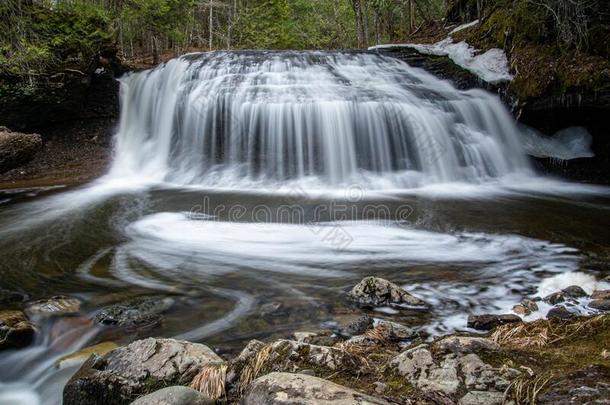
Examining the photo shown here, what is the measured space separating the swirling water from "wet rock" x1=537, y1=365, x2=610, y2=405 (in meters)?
1.86

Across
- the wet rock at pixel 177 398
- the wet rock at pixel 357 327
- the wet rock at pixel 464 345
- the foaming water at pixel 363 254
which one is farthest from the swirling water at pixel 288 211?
the wet rock at pixel 464 345

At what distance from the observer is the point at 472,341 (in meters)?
2.41

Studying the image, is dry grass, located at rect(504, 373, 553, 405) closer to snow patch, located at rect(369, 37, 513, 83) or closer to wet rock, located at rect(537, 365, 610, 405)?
wet rock, located at rect(537, 365, 610, 405)

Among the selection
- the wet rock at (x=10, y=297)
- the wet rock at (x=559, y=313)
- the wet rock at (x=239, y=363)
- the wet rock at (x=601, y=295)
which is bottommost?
the wet rock at (x=10, y=297)

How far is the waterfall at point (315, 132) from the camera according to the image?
34.9ft

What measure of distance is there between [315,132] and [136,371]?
884 centimetres

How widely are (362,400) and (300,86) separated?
11305mm

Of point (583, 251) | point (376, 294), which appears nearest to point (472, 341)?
point (376, 294)

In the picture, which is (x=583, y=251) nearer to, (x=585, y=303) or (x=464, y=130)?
(x=585, y=303)

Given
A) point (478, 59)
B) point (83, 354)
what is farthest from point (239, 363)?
point (478, 59)

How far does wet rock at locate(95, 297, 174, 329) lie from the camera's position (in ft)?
13.0

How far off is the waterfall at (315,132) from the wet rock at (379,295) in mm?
5773

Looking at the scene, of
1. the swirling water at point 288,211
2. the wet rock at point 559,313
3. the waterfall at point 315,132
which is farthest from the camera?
the waterfall at point 315,132

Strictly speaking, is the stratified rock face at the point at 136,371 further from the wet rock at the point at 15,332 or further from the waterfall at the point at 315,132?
the waterfall at the point at 315,132
